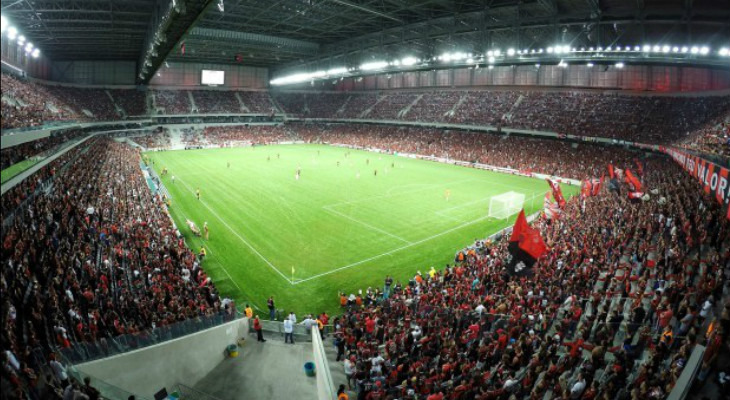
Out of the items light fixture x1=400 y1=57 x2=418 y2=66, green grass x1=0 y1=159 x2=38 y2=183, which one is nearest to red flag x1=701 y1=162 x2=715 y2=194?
green grass x1=0 y1=159 x2=38 y2=183

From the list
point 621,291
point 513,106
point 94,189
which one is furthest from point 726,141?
point 513,106

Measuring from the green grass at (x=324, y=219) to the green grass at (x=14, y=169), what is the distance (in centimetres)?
915

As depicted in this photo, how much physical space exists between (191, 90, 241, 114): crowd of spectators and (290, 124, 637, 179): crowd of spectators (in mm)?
14719

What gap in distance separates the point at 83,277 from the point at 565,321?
50.5ft

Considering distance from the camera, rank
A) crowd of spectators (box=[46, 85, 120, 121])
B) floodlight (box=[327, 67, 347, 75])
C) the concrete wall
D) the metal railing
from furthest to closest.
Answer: floodlight (box=[327, 67, 347, 75])
crowd of spectators (box=[46, 85, 120, 121])
the concrete wall
the metal railing

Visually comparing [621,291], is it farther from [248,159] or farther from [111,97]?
[111,97]

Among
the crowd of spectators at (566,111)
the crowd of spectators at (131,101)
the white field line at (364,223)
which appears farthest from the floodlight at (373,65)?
the crowd of spectators at (131,101)

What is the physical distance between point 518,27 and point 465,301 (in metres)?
28.4

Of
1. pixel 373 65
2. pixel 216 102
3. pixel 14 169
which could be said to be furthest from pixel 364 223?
pixel 216 102

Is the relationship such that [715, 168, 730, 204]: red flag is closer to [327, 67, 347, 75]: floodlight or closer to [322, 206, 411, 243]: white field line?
[322, 206, 411, 243]: white field line

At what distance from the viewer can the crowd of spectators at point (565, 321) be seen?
386 inches

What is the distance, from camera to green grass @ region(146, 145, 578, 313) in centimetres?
2173

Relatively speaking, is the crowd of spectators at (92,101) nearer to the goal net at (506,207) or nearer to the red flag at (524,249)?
the goal net at (506,207)

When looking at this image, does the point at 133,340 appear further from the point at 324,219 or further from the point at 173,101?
the point at 173,101
